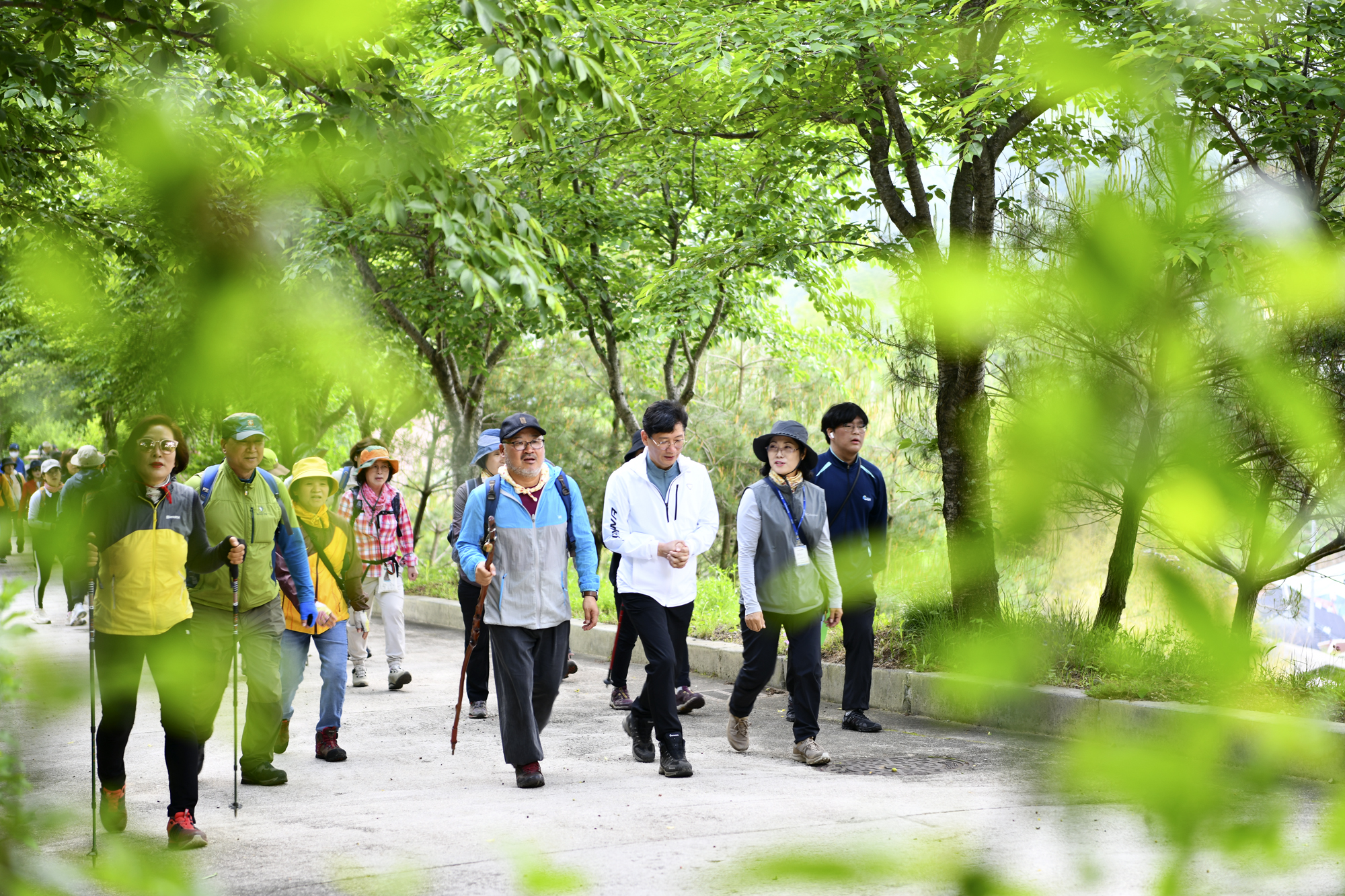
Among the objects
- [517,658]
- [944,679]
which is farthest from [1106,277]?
[517,658]

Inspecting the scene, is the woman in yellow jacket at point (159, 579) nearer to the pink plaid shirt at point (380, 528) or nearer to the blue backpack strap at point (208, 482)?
the blue backpack strap at point (208, 482)

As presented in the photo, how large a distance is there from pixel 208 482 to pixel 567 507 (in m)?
1.76

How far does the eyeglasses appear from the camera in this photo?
1179 millimetres

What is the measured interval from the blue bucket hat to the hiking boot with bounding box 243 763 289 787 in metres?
2.68

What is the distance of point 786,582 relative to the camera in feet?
21.0

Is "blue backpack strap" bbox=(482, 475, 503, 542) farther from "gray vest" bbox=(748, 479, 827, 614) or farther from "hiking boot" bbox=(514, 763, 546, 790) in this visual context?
"gray vest" bbox=(748, 479, 827, 614)

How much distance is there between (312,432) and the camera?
93 cm

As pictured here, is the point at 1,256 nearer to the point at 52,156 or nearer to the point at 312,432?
the point at 312,432

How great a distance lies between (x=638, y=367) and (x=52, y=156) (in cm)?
1443

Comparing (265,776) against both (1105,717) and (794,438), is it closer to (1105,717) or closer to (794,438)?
(794,438)

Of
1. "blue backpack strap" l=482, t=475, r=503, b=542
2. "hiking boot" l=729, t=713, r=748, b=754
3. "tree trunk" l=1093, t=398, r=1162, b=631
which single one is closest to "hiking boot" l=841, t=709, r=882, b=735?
"hiking boot" l=729, t=713, r=748, b=754

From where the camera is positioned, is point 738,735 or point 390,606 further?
point 390,606

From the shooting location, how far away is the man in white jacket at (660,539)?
252 inches

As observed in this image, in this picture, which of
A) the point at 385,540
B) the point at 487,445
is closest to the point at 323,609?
the point at 487,445
